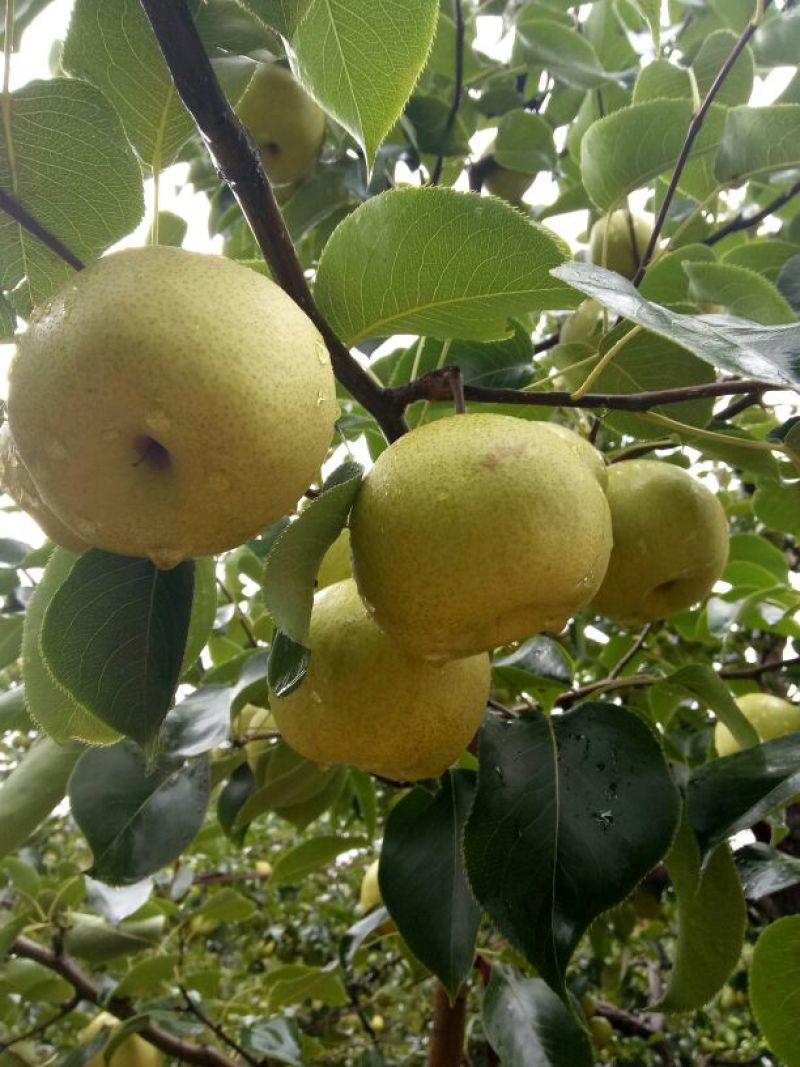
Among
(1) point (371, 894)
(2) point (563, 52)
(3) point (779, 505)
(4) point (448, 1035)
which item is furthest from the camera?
(1) point (371, 894)

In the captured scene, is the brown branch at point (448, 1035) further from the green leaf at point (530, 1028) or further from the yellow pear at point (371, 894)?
the yellow pear at point (371, 894)

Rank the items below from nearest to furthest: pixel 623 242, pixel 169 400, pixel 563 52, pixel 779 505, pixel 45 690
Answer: pixel 169 400 < pixel 45 690 < pixel 779 505 < pixel 563 52 < pixel 623 242

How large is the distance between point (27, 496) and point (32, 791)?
67cm

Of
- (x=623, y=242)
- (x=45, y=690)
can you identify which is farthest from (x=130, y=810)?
(x=623, y=242)

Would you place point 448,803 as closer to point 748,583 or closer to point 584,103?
point 748,583

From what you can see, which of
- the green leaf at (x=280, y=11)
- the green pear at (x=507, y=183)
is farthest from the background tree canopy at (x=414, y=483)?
the green pear at (x=507, y=183)

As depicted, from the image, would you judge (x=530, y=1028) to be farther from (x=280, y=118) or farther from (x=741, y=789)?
(x=280, y=118)

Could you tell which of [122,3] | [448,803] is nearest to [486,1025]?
[448,803]

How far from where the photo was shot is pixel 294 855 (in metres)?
2.01

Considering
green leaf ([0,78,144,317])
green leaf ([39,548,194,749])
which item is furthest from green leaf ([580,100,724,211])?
green leaf ([39,548,194,749])

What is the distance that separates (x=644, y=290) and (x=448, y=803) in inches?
32.4

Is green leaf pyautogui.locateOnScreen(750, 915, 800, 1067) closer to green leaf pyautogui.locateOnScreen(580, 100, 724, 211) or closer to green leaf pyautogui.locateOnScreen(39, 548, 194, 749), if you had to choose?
green leaf pyautogui.locateOnScreen(39, 548, 194, 749)

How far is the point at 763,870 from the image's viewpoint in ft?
4.06

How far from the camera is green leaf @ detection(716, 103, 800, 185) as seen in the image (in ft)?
4.17
